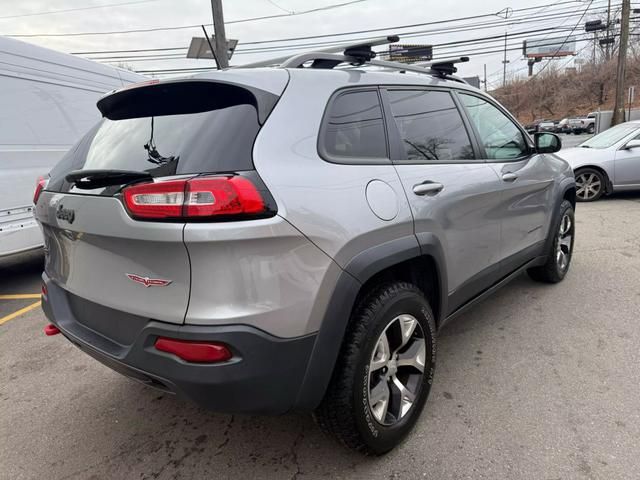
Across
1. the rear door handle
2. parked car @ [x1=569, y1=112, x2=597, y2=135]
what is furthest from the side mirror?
parked car @ [x1=569, y1=112, x2=597, y2=135]

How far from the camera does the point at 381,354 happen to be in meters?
2.12

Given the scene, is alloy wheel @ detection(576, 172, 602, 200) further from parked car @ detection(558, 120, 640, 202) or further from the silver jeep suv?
the silver jeep suv

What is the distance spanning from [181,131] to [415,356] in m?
1.55

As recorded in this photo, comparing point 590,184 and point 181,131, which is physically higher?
point 181,131

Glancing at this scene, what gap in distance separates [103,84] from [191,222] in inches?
241

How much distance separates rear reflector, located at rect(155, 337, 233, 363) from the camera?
1.60m

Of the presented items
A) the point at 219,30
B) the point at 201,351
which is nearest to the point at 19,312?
the point at 201,351

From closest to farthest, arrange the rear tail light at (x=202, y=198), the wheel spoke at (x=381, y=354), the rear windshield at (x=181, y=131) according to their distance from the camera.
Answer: the rear tail light at (x=202, y=198), the rear windshield at (x=181, y=131), the wheel spoke at (x=381, y=354)

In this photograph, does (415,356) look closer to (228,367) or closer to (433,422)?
(433,422)

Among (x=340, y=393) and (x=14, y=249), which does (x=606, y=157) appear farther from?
(x=14, y=249)

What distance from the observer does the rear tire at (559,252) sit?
4.11 m

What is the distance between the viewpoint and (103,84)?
6.61m

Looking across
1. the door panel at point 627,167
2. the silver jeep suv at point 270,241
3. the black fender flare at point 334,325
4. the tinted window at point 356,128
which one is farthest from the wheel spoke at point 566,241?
the door panel at point 627,167

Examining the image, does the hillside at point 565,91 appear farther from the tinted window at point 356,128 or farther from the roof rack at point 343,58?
the tinted window at point 356,128
